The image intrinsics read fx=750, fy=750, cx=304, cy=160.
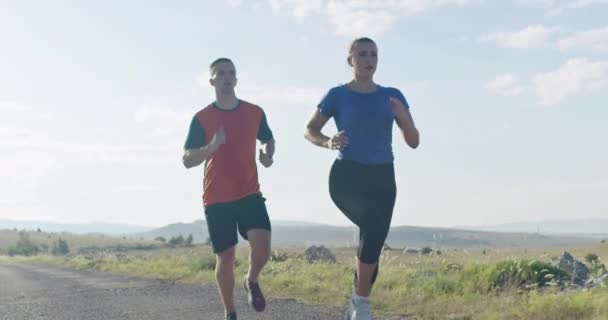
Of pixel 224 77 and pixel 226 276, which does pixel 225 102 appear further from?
pixel 226 276

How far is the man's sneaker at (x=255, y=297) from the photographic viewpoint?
5902 millimetres

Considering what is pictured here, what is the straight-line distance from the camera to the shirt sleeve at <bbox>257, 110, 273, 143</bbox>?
6.11 m

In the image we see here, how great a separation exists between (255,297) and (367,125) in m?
1.66

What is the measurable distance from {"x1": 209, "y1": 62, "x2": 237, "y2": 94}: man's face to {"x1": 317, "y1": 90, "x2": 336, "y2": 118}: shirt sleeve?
753 mm

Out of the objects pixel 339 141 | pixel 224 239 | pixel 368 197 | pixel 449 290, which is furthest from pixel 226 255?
pixel 449 290

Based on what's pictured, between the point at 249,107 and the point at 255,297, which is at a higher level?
the point at 249,107

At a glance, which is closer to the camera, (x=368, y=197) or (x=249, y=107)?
(x=368, y=197)

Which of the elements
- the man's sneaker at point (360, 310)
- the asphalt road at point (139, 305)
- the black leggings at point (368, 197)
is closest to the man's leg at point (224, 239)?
the black leggings at point (368, 197)

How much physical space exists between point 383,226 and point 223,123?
1457 mm

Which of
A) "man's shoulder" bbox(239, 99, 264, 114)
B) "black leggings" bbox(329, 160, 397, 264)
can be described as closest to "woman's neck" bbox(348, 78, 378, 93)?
"black leggings" bbox(329, 160, 397, 264)

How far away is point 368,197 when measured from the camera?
5.61m

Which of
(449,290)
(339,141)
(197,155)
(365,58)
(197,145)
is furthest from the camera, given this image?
(449,290)

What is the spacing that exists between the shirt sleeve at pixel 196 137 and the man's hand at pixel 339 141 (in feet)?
3.45

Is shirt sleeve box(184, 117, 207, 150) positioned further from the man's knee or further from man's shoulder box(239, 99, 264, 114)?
the man's knee
